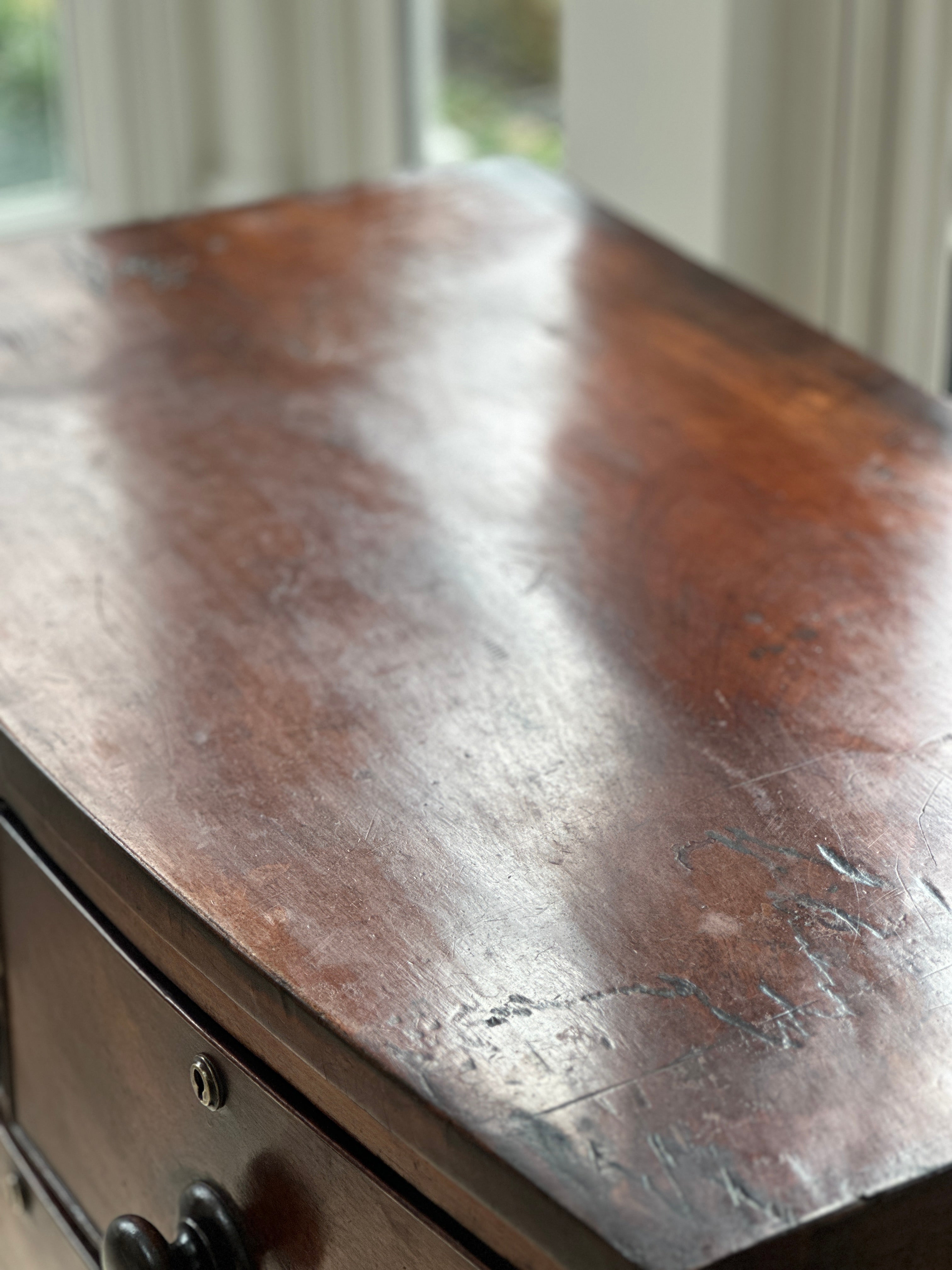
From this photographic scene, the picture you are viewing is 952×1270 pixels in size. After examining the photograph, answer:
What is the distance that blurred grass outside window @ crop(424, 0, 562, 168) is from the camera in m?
1.80

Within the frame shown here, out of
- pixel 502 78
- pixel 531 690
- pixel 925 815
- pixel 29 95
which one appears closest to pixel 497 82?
pixel 502 78

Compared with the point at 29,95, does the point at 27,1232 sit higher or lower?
lower

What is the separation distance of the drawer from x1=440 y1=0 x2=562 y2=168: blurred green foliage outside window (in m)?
1.33

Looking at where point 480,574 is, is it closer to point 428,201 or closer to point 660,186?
point 428,201

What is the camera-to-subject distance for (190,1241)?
1.87 feet

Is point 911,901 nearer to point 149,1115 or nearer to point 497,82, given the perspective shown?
point 149,1115

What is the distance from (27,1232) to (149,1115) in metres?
0.21

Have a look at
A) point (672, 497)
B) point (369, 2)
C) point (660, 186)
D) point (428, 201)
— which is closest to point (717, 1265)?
point (672, 497)

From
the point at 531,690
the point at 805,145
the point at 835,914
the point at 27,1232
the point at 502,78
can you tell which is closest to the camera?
the point at 835,914

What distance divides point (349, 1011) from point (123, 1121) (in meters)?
0.21

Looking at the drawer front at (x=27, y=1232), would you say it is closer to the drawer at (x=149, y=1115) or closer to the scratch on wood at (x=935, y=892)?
the drawer at (x=149, y=1115)

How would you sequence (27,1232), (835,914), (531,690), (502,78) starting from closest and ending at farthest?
(835,914), (531,690), (27,1232), (502,78)

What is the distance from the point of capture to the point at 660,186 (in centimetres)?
137

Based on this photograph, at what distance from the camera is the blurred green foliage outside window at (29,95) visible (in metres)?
1.89
